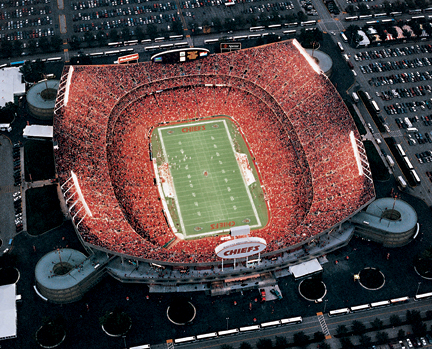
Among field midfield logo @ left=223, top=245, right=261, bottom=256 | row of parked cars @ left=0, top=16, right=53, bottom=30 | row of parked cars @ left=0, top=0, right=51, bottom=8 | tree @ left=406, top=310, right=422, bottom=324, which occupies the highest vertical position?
field midfield logo @ left=223, top=245, right=261, bottom=256

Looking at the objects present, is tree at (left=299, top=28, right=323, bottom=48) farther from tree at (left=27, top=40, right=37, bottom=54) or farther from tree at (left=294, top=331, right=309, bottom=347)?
tree at (left=294, top=331, right=309, bottom=347)

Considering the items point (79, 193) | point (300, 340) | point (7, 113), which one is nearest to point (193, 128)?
point (79, 193)

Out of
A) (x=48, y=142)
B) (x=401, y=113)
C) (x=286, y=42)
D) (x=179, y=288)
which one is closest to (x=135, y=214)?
(x=179, y=288)

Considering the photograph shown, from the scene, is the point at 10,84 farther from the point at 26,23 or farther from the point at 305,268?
the point at 305,268

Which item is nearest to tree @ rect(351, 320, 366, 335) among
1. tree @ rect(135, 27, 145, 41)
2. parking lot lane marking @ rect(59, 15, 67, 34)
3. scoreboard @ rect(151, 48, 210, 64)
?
scoreboard @ rect(151, 48, 210, 64)

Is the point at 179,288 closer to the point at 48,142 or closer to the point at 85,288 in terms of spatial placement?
the point at 85,288

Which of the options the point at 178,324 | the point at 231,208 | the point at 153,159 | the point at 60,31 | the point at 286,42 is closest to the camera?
the point at 178,324
